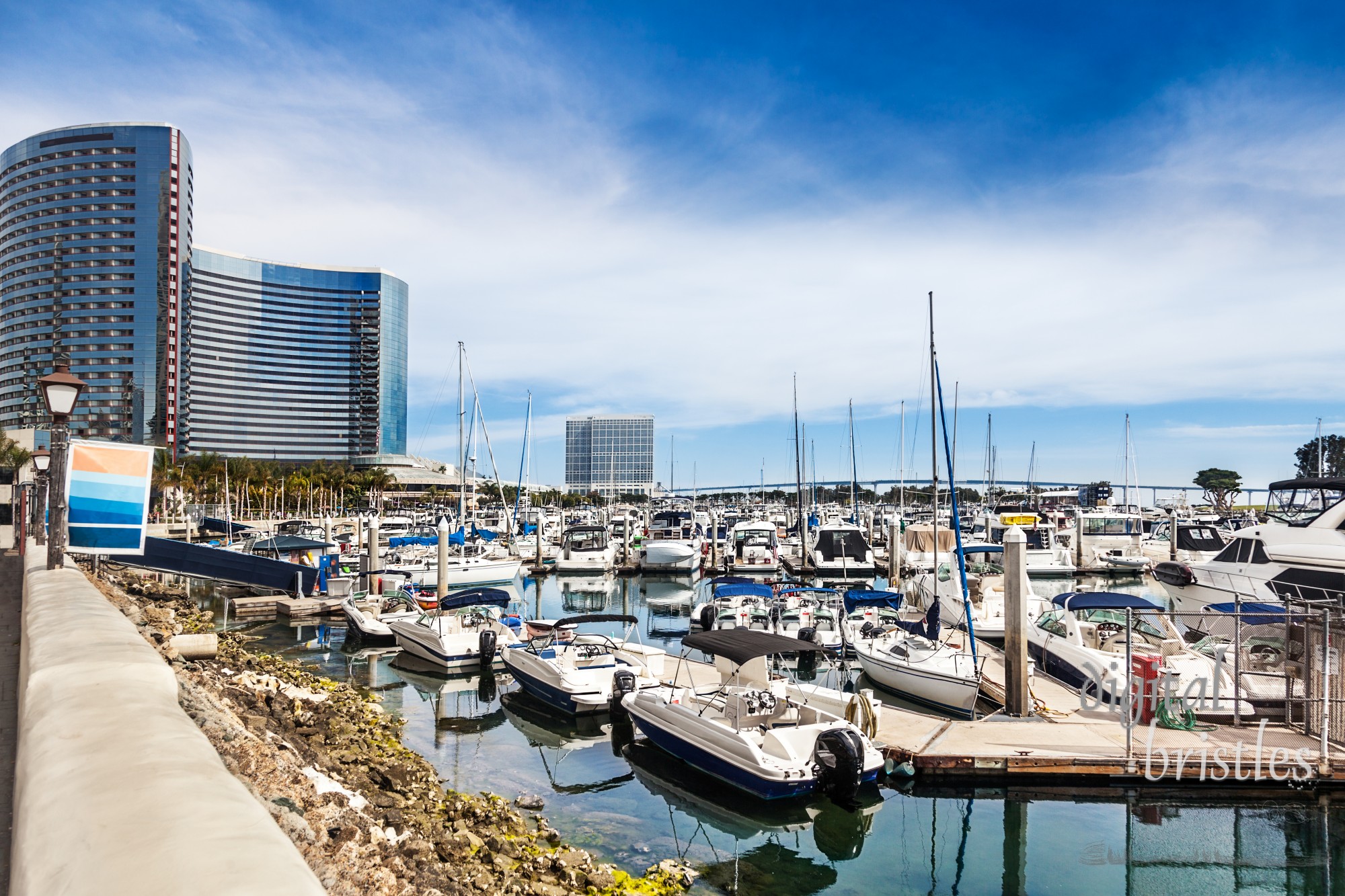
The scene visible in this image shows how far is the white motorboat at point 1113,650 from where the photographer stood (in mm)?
17625

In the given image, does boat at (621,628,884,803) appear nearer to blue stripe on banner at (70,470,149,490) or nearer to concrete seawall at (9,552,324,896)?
blue stripe on banner at (70,470,149,490)

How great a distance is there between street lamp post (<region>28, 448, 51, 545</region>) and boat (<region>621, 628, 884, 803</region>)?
18.2 m

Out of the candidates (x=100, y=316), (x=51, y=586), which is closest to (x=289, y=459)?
(x=100, y=316)

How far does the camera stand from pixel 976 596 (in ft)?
106

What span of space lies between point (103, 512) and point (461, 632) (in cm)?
1454

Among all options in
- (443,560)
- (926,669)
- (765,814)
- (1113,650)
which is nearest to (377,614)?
(443,560)

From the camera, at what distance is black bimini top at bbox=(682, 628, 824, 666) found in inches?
645

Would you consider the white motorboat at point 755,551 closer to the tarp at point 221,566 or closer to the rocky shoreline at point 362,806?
the tarp at point 221,566

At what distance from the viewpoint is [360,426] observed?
19125 centimetres

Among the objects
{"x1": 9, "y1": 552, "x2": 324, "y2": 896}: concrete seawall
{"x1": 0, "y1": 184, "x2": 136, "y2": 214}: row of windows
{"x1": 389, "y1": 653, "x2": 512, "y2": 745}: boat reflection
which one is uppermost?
{"x1": 0, "y1": 184, "x2": 136, "y2": 214}: row of windows

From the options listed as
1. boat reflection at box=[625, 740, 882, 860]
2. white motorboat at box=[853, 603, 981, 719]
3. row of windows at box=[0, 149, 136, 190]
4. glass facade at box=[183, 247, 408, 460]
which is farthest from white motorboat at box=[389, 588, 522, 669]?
glass facade at box=[183, 247, 408, 460]

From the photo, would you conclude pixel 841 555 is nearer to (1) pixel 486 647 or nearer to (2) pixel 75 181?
(1) pixel 486 647

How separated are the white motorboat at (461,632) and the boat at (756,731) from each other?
8.28 m

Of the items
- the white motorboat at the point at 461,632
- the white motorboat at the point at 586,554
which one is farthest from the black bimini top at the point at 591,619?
the white motorboat at the point at 586,554
